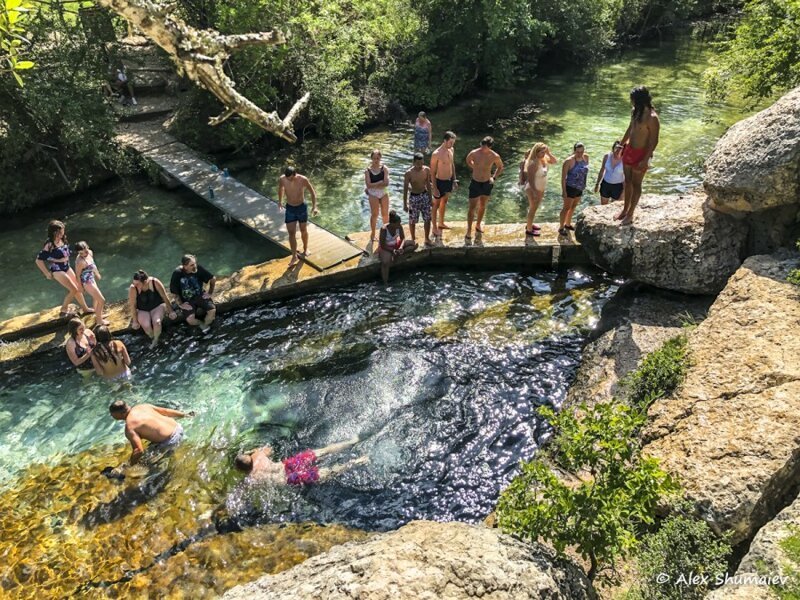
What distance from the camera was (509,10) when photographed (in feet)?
61.6

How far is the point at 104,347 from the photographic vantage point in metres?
8.09

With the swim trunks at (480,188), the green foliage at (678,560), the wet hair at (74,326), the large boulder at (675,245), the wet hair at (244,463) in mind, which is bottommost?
the wet hair at (244,463)

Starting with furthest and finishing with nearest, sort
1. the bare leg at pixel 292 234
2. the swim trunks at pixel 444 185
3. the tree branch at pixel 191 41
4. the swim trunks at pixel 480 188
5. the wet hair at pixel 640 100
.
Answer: the swim trunks at pixel 444 185
the swim trunks at pixel 480 188
the bare leg at pixel 292 234
the wet hair at pixel 640 100
the tree branch at pixel 191 41

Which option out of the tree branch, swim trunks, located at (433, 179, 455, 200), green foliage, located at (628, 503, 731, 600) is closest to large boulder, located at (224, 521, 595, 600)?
green foliage, located at (628, 503, 731, 600)

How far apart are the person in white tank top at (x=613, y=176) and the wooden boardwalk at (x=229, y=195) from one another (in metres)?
5.06

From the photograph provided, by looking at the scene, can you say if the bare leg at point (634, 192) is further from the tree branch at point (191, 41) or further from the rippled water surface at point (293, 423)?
the tree branch at point (191, 41)

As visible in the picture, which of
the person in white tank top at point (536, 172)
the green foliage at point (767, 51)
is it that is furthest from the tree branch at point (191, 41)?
the green foliage at point (767, 51)

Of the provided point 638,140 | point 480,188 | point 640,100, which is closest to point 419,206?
point 480,188

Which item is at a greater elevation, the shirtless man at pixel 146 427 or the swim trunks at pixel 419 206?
the swim trunks at pixel 419 206

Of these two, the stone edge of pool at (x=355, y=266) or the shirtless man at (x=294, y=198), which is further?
the shirtless man at (x=294, y=198)

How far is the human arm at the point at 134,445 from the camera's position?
684 centimetres

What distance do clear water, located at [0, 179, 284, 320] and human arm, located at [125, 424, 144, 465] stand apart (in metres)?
4.44

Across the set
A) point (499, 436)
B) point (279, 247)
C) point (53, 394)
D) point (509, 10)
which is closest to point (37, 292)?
point (53, 394)

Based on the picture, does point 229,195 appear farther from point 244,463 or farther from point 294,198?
point 244,463
